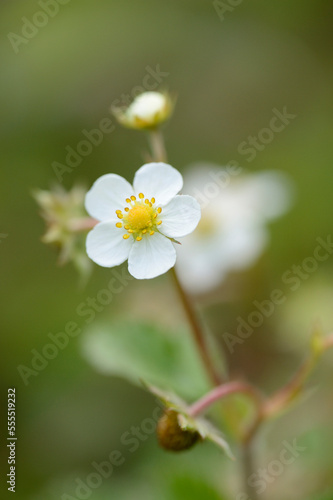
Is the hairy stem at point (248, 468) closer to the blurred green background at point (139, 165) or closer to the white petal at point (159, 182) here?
the blurred green background at point (139, 165)

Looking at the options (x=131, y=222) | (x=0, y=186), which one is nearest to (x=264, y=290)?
(x=0, y=186)

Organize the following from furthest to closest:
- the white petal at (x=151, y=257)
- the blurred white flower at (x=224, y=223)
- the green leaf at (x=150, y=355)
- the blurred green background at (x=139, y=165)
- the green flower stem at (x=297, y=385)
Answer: the blurred white flower at (x=224, y=223)
the blurred green background at (x=139, y=165)
the green leaf at (x=150, y=355)
the green flower stem at (x=297, y=385)
the white petal at (x=151, y=257)

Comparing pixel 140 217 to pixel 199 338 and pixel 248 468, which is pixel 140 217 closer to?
pixel 199 338

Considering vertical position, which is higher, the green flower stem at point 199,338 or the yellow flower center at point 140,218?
the yellow flower center at point 140,218

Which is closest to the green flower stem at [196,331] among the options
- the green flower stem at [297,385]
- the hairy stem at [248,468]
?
the green flower stem at [297,385]

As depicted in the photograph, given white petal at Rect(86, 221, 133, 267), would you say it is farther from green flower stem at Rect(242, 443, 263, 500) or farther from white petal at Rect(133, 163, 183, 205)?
green flower stem at Rect(242, 443, 263, 500)

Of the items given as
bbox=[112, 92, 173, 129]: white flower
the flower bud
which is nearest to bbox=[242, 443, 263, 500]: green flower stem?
the flower bud

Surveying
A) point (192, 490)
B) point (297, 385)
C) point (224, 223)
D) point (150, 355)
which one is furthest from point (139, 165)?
point (297, 385)

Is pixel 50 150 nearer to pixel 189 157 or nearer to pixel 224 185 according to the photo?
pixel 189 157
